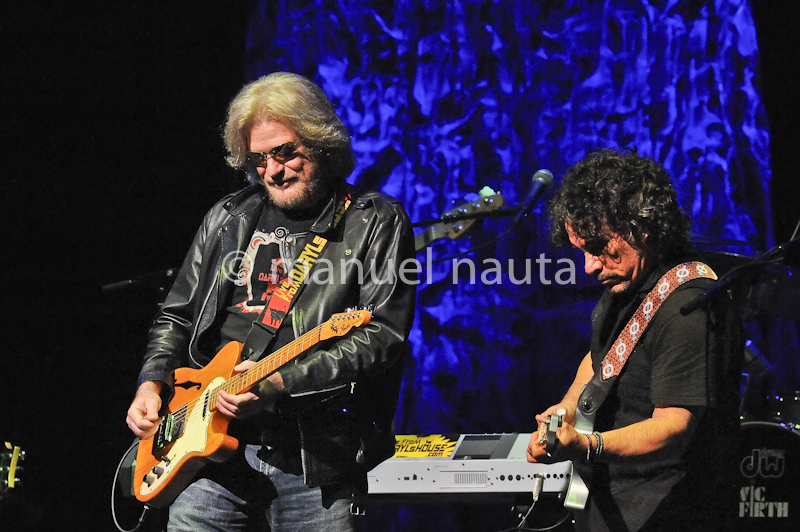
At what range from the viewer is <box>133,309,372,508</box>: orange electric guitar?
2.45 m

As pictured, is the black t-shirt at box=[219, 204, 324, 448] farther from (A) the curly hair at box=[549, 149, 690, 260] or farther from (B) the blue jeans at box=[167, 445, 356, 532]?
(A) the curly hair at box=[549, 149, 690, 260]

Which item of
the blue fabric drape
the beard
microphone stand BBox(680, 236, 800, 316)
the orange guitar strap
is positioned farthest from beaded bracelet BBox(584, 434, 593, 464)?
the blue fabric drape

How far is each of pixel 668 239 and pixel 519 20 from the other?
305 cm

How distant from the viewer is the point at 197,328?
110 inches

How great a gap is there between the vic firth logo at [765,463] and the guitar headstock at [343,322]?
89.2 inches

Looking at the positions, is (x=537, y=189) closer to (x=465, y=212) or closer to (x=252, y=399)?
(x=465, y=212)

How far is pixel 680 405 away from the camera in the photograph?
2109 mm

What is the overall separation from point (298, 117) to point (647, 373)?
147 cm

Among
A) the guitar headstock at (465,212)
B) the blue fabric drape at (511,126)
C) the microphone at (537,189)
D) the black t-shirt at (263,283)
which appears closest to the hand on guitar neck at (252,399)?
the black t-shirt at (263,283)

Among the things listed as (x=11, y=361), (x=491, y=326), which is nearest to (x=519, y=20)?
(x=491, y=326)

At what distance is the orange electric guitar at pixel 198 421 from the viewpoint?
2445mm

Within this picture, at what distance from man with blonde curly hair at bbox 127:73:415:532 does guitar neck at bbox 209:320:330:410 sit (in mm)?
34

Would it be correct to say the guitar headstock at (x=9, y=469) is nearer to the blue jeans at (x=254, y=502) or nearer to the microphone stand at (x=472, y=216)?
the blue jeans at (x=254, y=502)

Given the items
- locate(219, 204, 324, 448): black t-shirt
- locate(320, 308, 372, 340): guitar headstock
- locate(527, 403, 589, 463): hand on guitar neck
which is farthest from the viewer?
locate(219, 204, 324, 448): black t-shirt
